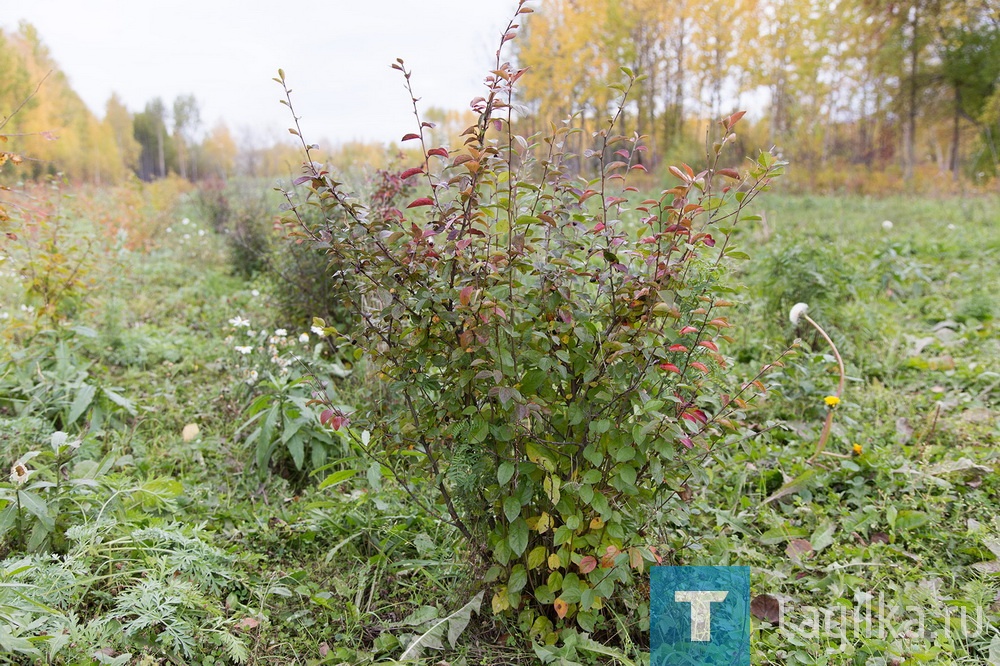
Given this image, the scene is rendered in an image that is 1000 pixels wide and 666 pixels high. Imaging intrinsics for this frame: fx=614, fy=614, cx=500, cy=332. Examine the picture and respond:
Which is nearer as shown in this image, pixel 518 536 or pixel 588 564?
pixel 588 564

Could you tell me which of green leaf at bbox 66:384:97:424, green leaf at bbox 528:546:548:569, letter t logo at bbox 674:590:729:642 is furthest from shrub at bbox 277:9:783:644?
green leaf at bbox 66:384:97:424

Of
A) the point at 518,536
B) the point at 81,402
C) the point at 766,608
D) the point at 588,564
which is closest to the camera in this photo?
the point at 588,564

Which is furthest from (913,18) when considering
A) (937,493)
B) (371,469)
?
(371,469)

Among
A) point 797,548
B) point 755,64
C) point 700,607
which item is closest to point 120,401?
point 700,607

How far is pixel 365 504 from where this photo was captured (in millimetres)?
2469

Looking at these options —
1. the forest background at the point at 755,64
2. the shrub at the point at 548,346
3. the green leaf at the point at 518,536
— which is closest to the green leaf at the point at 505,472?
the shrub at the point at 548,346

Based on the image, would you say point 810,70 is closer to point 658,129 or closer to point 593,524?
point 658,129

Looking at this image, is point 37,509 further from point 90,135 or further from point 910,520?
point 90,135

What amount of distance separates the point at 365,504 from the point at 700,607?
1.33m

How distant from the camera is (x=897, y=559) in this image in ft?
7.16

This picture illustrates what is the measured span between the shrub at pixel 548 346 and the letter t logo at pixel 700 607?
0.12 m

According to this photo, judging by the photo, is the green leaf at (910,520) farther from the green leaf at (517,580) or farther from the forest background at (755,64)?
the forest background at (755,64)

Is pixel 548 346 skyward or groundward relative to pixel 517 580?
skyward

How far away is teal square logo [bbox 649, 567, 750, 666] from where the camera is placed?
Answer: 170cm
